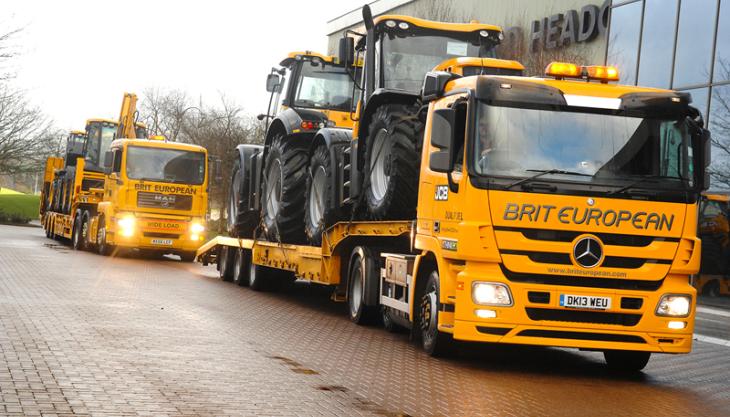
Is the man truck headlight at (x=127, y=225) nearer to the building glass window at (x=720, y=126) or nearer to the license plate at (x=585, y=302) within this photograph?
the building glass window at (x=720, y=126)

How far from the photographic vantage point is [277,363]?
33.3 feet

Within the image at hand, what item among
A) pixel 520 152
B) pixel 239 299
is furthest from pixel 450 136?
pixel 239 299

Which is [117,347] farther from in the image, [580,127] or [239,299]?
[239,299]

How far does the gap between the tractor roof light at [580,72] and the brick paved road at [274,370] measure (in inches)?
113

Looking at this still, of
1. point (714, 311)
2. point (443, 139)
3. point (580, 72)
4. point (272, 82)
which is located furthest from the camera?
point (714, 311)

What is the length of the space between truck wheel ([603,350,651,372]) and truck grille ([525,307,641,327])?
0.79 m

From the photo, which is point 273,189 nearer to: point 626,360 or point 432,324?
point 432,324

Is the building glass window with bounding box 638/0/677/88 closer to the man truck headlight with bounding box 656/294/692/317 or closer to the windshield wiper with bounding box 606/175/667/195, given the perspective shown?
the windshield wiper with bounding box 606/175/667/195

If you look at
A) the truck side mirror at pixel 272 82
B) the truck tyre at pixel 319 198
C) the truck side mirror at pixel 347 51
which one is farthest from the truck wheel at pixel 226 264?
the truck side mirror at pixel 347 51

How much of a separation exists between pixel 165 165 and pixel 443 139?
64.6 feet

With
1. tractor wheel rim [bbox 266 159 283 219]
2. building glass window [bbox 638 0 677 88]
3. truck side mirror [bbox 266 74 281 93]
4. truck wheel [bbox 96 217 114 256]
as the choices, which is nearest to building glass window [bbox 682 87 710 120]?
building glass window [bbox 638 0 677 88]

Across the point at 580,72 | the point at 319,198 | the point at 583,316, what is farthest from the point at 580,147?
the point at 319,198

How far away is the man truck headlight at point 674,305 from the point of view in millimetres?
10578

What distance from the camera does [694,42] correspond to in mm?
26562
